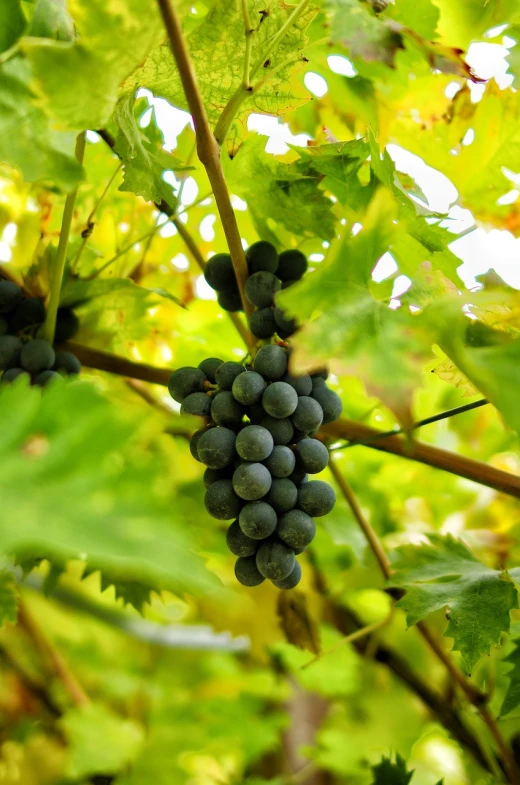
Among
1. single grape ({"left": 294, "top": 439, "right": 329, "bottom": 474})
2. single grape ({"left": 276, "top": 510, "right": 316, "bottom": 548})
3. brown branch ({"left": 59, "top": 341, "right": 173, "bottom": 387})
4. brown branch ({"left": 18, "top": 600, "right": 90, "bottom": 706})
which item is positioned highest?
single grape ({"left": 294, "top": 439, "right": 329, "bottom": 474})

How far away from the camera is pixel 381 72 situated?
794 mm

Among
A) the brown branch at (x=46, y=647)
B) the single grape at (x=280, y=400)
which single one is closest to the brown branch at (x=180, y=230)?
the single grape at (x=280, y=400)

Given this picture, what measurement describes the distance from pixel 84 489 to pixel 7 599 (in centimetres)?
47

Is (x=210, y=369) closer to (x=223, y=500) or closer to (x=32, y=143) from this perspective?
(x=223, y=500)

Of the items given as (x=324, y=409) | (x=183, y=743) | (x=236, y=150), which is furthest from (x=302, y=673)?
(x=236, y=150)

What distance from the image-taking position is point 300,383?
1.87 feet

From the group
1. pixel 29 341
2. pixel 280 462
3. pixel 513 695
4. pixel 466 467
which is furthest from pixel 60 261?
pixel 513 695

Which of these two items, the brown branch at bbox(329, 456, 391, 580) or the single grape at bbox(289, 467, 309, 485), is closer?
the single grape at bbox(289, 467, 309, 485)

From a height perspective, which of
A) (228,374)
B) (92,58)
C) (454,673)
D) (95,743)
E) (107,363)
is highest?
(92,58)

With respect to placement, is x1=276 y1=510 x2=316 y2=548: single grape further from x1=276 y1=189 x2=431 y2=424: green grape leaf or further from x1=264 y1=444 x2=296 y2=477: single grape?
x1=276 y1=189 x2=431 y2=424: green grape leaf

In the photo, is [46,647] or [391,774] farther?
[46,647]

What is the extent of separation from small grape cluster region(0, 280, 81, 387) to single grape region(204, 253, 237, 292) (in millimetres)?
168

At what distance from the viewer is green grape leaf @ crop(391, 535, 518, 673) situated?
0.65 metres

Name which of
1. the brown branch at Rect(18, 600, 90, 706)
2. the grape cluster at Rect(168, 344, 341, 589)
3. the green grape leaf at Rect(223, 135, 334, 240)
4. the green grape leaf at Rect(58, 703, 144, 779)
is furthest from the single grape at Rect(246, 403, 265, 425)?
the green grape leaf at Rect(58, 703, 144, 779)
